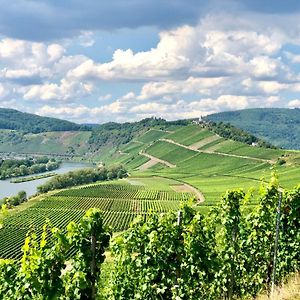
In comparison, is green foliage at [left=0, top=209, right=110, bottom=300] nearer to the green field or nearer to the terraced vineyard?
the terraced vineyard

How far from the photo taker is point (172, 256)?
15547mm

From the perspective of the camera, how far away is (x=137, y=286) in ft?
54.7

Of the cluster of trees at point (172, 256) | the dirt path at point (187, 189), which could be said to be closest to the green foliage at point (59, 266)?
the cluster of trees at point (172, 256)

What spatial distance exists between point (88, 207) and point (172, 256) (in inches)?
4244

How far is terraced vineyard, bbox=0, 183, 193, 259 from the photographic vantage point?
91688 mm

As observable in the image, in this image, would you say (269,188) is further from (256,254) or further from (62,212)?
(62,212)

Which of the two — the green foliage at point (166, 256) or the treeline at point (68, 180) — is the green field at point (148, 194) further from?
the green foliage at point (166, 256)

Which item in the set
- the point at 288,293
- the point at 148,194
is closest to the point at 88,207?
the point at 148,194

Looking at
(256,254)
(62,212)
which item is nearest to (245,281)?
(256,254)

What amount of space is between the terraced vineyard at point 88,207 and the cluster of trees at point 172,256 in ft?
195

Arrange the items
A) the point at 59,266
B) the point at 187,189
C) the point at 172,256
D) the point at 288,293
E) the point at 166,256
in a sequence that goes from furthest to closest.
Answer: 1. the point at 187,189
2. the point at 172,256
3. the point at 166,256
4. the point at 288,293
5. the point at 59,266

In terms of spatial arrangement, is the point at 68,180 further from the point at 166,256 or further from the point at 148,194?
the point at 166,256

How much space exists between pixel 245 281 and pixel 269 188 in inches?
188

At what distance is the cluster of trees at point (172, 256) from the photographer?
1380cm
